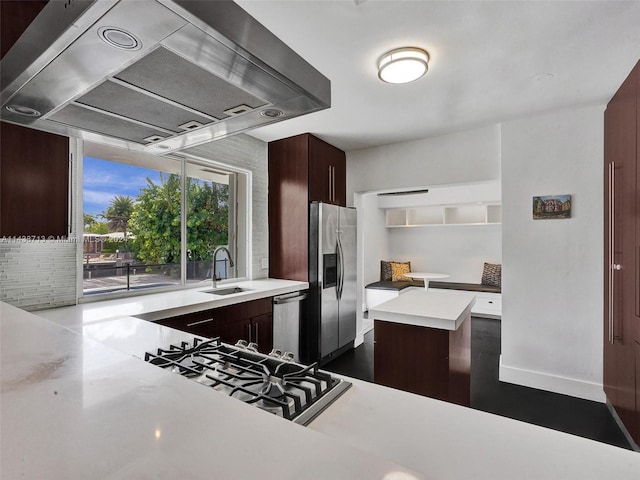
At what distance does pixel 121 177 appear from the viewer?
8.63ft

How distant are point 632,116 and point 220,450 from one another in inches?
113

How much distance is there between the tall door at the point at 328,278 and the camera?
339 centimetres

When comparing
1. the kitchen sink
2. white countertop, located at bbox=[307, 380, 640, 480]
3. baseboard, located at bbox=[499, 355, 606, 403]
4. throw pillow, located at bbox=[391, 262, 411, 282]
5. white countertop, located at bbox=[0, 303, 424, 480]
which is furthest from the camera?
throw pillow, located at bbox=[391, 262, 411, 282]

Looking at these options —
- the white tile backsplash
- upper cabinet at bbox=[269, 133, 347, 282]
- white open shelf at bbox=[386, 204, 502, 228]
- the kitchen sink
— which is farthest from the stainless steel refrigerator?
white open shelf at bbox=[386, 204, 502, 228]

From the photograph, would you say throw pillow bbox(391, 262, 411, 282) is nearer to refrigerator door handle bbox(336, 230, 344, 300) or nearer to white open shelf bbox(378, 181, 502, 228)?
white open shelf bbox(378, 181, 502, 228)

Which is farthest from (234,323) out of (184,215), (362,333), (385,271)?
(385,271)

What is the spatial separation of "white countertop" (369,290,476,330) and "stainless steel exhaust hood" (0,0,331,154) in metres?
1.49

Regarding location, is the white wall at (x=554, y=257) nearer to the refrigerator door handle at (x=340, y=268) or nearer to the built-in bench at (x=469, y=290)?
the refrigerator door handle at (x=340, y=268)

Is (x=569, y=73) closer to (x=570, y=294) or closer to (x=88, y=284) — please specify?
(x=570, y=294)

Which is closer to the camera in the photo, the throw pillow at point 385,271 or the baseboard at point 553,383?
the baseboard at point 553,383

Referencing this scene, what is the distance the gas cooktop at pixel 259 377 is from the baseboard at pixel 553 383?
2861 millimetres

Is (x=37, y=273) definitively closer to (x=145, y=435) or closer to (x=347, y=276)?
(x=145, y=435)

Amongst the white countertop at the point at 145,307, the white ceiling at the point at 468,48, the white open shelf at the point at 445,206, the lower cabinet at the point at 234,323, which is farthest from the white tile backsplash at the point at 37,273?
the white open shelf at the point at 445,206

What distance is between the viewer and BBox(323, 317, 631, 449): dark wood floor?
2.24m
